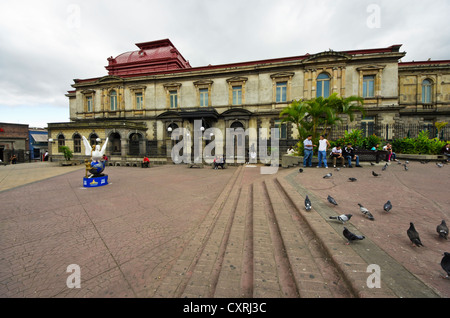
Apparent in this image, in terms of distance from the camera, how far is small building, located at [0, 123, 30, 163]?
26.5 m

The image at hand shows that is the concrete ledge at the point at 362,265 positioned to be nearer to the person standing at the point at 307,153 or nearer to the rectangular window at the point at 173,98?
the person standing at the point at 307,153

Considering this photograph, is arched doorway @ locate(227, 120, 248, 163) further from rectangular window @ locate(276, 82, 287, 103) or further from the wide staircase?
the wide staircase

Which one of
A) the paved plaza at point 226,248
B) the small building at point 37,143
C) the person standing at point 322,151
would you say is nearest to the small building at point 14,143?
the small building at point 37,143

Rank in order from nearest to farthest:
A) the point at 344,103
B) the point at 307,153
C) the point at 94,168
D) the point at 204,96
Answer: the point at 94,168, the point at 307,153, the point at 344,103, the point at 204,96

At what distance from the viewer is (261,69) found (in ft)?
60.6

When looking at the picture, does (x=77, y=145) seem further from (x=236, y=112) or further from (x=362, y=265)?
(x=362, y=265)

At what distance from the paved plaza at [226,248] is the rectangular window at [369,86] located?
1587 centimetres

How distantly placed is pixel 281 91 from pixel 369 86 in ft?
28.0

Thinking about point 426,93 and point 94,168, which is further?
point 426,93

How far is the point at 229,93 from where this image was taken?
19.5 meters

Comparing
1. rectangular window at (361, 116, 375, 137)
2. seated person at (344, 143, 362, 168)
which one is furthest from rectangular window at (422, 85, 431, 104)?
seated person at (344, 143, 362, 168)

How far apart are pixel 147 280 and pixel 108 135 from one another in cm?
1994

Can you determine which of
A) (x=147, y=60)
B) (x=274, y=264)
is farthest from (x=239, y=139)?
(x=274, y=264)
